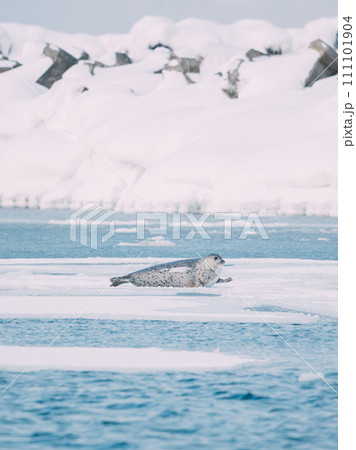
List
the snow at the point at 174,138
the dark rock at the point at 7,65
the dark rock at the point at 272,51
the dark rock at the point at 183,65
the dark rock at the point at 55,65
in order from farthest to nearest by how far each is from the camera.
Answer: the dark rock at the point at 7,65 < the dark rock at the point at 55,65 < the dark rock at the point at 272,51 < the dark rock at the point at 183,65 < the snow at the point at 174,138

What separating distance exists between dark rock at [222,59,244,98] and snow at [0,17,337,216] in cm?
48

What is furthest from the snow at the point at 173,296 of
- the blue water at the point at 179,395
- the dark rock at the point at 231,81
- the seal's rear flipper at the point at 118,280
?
the dark rock at the point at 231,81

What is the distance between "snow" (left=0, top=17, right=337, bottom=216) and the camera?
4097cm

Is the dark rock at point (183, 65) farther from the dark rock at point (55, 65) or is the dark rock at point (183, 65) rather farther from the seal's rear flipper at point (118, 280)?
the seal's rear flipper at point (118, 280)

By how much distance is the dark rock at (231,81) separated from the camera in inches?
2276

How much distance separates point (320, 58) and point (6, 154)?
22.6 metres

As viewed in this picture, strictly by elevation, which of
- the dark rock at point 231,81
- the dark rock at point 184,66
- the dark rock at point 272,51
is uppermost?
the dark rock at point 272,51

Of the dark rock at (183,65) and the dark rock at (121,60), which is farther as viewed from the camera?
the dark rock at (121,60)

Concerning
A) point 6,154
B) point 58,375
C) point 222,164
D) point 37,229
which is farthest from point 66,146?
point 58,375

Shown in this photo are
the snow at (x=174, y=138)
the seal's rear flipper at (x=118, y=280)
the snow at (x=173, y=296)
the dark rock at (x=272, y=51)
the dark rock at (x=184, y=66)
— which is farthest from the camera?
the dark rock at (x=272, y=51)

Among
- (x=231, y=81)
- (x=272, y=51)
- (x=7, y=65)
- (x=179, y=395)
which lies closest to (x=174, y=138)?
(x=231, y=81)

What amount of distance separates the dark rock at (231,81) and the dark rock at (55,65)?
20686 mm

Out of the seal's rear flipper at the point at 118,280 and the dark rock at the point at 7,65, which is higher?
the dark rock at the point at 7,65
